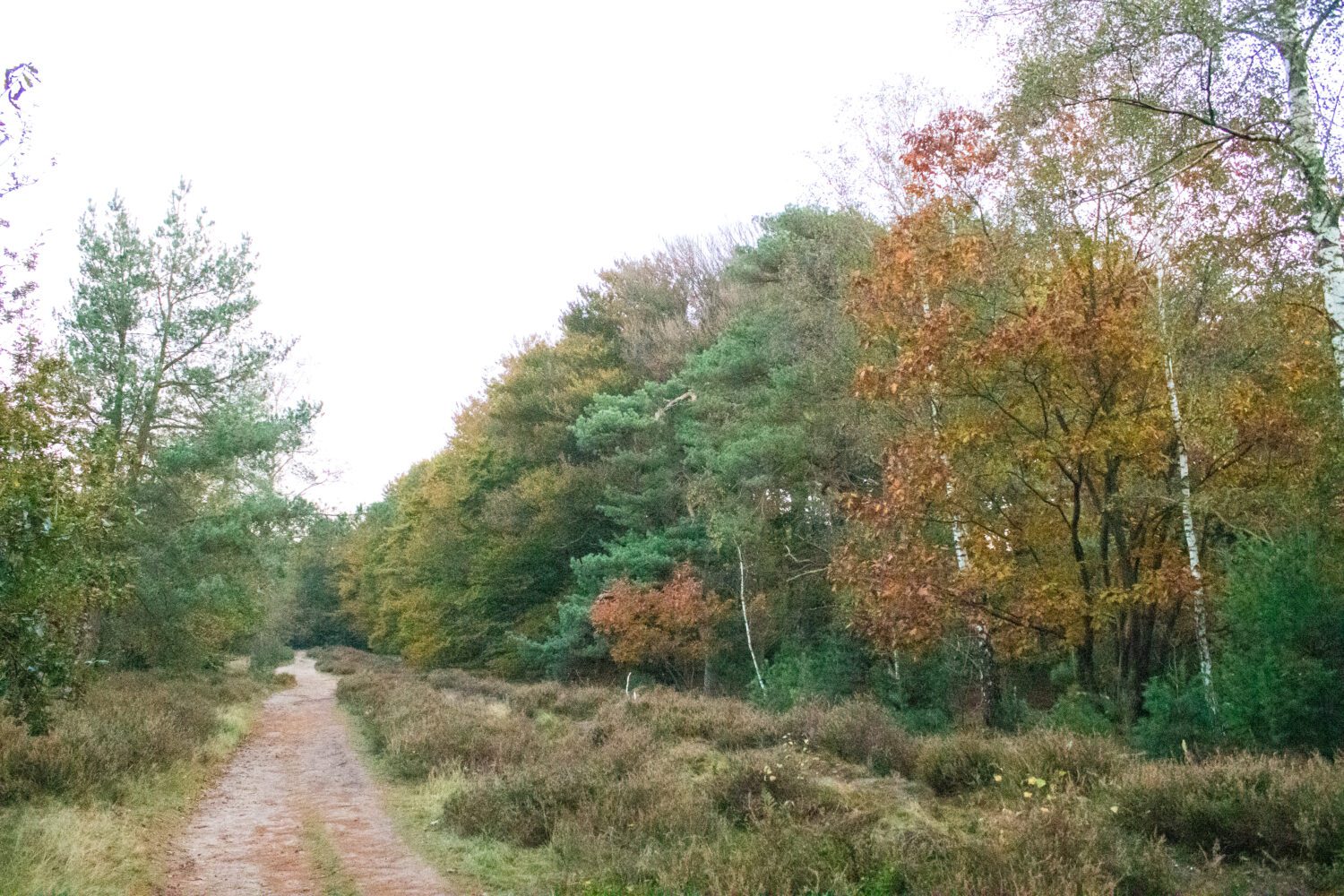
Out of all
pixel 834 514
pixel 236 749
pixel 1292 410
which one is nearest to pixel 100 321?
pixel 236 749

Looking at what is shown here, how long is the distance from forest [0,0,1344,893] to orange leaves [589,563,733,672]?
115mm

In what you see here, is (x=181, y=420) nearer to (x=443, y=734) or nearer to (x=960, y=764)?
(x=443, y=734)

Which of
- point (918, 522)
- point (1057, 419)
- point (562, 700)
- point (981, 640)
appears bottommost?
point (562, 700)

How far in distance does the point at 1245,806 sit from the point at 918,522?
25.8 ft

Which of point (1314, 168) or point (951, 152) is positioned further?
point (951, 152)

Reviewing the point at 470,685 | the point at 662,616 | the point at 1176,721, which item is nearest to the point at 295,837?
the point at 1176,721

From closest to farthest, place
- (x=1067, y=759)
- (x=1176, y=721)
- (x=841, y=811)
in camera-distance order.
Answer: (x=841, y=811) < (x=1067, y=759) < (x=1176, y=721)

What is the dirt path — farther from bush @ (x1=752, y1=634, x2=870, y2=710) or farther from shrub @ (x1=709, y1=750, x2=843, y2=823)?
bush @ (x1=752, y1=634, x2=870, y2=710)

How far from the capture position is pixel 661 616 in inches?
950

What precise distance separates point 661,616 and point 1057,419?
42.7ft

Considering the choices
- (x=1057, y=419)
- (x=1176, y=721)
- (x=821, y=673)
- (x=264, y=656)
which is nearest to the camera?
(x=1176, y=721)

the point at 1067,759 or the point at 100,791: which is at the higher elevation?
the point at 1067,759

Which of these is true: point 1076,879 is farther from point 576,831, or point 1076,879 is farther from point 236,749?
point 236,749

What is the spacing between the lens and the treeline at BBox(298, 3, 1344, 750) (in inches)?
363
